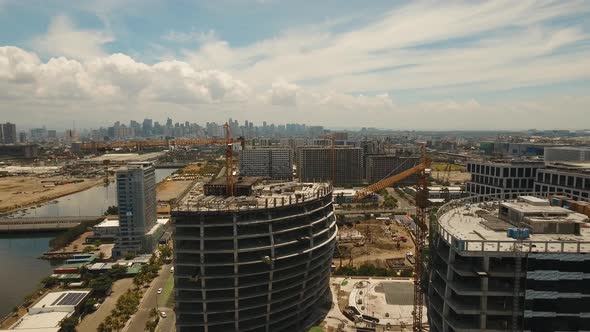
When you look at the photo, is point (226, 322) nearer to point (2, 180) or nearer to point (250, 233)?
point (250, 233)

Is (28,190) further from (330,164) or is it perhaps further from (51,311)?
(51,311)

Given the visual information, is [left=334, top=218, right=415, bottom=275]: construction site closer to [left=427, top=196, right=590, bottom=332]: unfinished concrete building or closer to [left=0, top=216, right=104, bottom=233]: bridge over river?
[left=427, top=196, right=590, bottom=332]: unfinished concrete building

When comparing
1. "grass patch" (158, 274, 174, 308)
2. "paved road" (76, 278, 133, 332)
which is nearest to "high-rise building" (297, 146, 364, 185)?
"paved road" (76, 278, 133, 332)

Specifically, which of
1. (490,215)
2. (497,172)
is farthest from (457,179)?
(490,215)

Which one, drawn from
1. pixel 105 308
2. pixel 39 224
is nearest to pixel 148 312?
pixel 105 308

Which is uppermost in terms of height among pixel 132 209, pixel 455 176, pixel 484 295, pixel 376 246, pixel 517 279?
pixel 517 279

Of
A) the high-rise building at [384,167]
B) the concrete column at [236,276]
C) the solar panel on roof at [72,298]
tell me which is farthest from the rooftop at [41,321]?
the high-rise building at [384,167]
